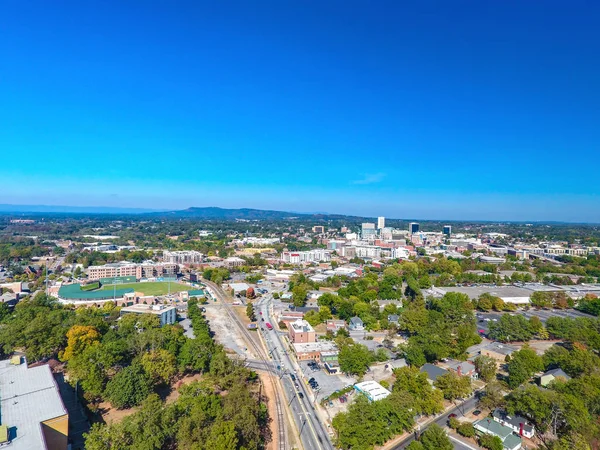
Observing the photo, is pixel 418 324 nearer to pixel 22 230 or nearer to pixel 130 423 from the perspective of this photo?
pixel 130 423

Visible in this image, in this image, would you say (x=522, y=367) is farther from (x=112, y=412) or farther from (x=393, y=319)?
(x=112, y=412)

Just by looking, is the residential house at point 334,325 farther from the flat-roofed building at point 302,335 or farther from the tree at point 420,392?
the tree at point 420,392

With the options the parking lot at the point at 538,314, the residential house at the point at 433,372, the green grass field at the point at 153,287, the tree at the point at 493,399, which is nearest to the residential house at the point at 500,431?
the tree at the point at 493,399

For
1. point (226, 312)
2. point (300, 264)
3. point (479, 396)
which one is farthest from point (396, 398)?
point (300, 264)

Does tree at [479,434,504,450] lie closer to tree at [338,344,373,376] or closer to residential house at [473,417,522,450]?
residential house at [473,417,522,450]

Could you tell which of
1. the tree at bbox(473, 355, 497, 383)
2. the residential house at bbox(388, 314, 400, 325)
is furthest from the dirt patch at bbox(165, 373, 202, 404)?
the residential house at bbox(388, 314, 400, 325)

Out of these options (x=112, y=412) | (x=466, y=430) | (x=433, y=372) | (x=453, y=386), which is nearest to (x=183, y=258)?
(x=112, y=412)
